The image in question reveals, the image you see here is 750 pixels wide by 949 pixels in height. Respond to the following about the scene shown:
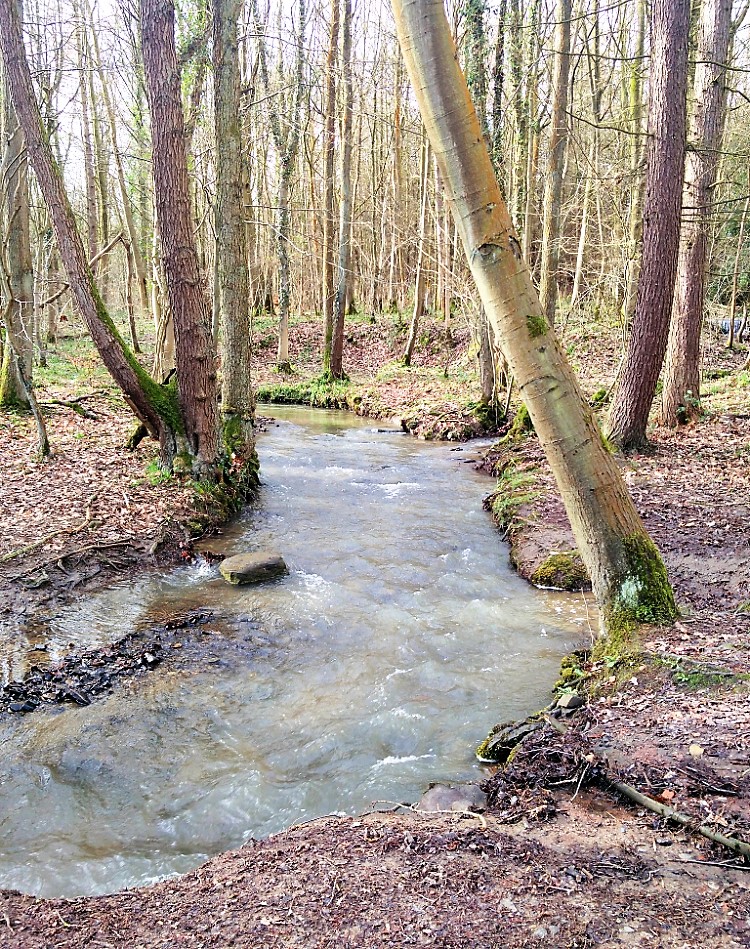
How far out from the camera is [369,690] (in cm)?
555

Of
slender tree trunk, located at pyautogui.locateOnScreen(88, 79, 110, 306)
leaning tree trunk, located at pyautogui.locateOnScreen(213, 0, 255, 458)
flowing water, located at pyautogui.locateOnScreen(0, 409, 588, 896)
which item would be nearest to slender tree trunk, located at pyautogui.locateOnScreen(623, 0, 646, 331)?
leaning tree trunk, located at pyautogui.locateOnScreen(213, 0, 255, 458)

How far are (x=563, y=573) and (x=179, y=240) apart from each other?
6.47 metres

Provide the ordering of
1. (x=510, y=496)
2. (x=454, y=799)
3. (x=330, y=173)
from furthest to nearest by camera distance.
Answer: (x=330, y=173), (x=510, y=496), (x=454, y=799)

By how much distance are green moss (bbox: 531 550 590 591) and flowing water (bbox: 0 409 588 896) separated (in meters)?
0.23

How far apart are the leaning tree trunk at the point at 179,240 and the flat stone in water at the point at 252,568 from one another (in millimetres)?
2299

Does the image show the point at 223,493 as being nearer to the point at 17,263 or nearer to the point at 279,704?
the point at 279,704

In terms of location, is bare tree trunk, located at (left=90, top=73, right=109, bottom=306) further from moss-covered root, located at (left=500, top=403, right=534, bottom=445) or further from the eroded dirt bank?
the eroded dirt bank

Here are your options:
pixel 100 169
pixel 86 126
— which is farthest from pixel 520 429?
pixel 86 126

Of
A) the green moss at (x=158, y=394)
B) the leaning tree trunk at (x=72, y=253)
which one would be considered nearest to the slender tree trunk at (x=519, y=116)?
the green moss at (x=158, y=394)

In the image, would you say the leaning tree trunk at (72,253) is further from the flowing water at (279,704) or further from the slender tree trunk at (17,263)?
the slender tree trunk at (17,263)

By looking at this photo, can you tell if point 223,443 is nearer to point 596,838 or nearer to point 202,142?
point 596,838

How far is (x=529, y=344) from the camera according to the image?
4488 mm

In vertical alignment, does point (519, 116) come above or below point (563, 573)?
above

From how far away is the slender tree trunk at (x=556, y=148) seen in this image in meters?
11.5
